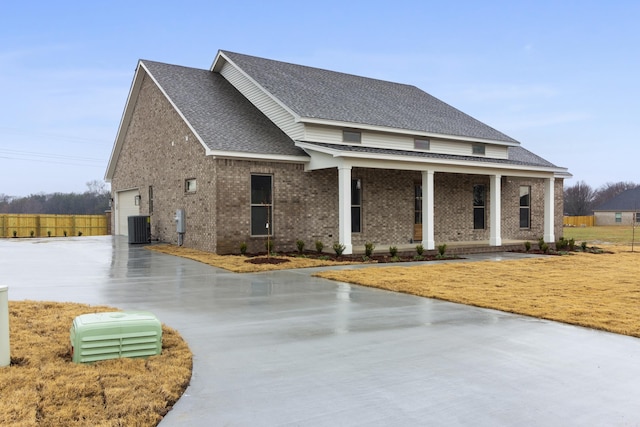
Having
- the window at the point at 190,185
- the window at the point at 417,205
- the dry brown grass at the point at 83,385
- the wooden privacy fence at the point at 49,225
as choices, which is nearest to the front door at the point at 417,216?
the window at the point at 417,205

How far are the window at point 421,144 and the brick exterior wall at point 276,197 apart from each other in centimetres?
104

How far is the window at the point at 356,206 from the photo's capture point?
18.0m

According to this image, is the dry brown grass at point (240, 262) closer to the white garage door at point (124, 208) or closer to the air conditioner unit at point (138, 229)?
the air conditioner unit at point (138, 229)

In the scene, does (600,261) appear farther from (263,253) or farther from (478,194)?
(263,253)

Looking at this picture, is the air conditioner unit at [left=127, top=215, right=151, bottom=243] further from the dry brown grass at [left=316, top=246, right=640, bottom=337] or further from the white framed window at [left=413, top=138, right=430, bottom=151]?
the white framed window at [left=413, top=138, right=430, bottom=151]

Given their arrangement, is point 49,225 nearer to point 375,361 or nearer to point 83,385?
point 83,385

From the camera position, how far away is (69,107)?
38.2 m

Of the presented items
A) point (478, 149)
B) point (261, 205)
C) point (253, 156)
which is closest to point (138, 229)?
point (261, 205)

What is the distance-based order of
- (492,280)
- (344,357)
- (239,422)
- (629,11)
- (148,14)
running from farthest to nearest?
(148,14) → (629,11) → (492,280) → (344,357) → (239,422)

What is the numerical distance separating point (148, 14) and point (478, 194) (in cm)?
1445

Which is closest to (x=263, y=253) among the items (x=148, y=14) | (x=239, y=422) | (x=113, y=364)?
(x=148, y=14)

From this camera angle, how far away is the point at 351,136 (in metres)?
17.8

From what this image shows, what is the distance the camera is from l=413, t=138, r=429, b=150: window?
1930 centimetres

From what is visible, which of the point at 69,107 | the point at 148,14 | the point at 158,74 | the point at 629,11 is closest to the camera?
the point at 629,11
